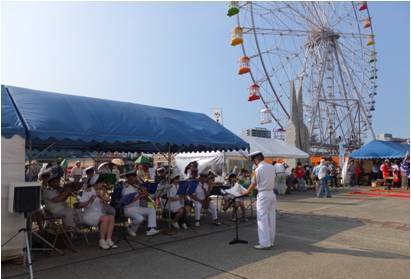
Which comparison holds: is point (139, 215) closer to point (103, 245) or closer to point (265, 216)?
point (103, 245)

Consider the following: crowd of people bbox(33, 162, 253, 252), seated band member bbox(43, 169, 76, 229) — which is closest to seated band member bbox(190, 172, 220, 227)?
crowd of people bbox(33, 162, 253, 252)

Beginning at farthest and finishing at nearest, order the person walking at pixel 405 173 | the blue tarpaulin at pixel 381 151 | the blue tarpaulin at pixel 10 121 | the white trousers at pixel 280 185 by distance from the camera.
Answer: the blue tarpaulin at pixel 381 151 → the person walking at pixel 405 173 → the white trousers at pixel 280 185 → the blue tarpaulin at pixel 10 121

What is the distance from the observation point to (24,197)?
474cm

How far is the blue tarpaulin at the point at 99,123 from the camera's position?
5492 mm

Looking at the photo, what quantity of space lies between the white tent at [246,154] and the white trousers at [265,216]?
9342 mm

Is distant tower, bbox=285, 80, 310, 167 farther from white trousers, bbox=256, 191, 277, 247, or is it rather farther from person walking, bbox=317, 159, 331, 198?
white trousers, bbox=256, 191, 277, 247

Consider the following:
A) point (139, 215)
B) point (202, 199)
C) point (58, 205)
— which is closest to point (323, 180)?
point (202, 199)

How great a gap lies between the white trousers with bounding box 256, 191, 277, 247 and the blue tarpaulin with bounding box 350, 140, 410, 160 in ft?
54.7

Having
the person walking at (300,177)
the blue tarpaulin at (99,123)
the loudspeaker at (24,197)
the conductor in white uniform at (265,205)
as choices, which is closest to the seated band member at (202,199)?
the blue tarpaulin at (99,123)

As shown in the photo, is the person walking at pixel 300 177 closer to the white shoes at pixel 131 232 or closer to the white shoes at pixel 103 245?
the white shoes at pixel 131 232

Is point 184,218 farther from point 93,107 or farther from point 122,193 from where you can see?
point 93,107

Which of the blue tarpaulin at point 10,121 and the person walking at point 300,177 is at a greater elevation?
the blue tarpaulin at point 10,121

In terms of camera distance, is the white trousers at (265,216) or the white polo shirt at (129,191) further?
the white polo shirt at (129,191)

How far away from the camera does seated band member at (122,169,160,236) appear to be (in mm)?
6750
